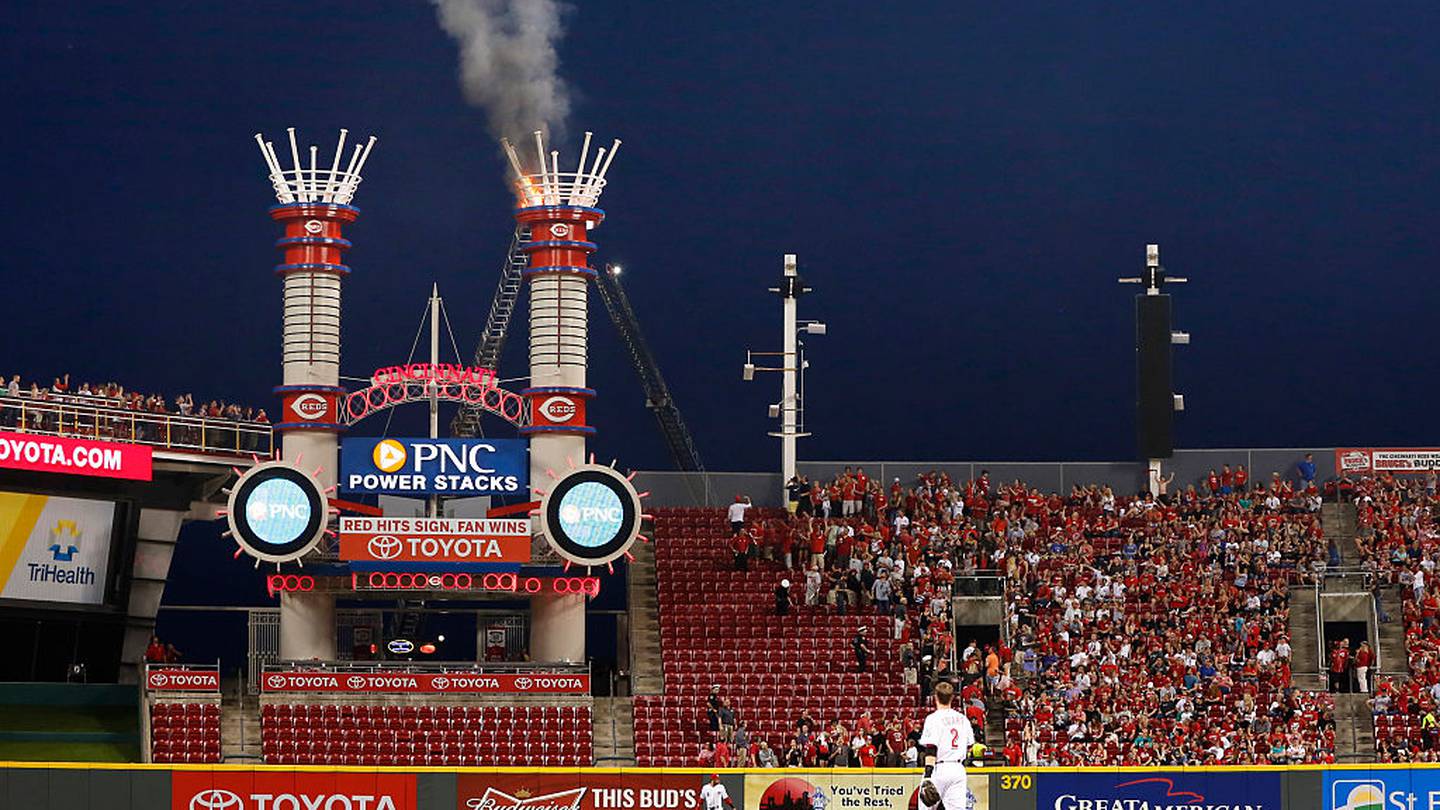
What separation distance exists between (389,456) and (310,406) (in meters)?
2.08

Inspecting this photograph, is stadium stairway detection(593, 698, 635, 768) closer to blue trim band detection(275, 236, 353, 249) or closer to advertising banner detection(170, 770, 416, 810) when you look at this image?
blue trim band detection(275, 236, 353, 249)

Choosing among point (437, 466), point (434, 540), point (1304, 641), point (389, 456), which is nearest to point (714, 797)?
point (434, 540)

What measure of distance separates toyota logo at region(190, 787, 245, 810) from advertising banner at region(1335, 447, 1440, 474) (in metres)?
35.2

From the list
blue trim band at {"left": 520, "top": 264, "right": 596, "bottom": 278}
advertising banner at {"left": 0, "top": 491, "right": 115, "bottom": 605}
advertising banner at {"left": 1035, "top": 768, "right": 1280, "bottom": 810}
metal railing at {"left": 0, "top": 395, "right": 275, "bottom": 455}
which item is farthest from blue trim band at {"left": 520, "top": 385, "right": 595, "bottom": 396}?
advertising banner at {"left": 1035, "top": 768, "right": 1280, "bottom": 810}

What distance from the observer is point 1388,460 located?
56000 millimetres

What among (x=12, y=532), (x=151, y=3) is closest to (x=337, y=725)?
(x=12, y=532)

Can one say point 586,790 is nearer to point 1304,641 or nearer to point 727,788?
point 727,788

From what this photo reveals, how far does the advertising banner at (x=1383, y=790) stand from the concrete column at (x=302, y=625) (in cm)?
2324

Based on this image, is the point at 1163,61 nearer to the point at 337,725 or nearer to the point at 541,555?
the point at 541,555

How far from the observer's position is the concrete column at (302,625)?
4578cm

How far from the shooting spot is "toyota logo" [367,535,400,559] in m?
45.3

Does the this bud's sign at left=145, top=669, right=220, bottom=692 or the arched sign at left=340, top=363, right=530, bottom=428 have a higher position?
the arched sign at left=340, top=363, right=530, bottom=428

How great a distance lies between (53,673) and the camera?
47.9 metres

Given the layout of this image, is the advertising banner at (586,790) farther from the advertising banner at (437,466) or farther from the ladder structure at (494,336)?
the ladder structure at (494,336)
